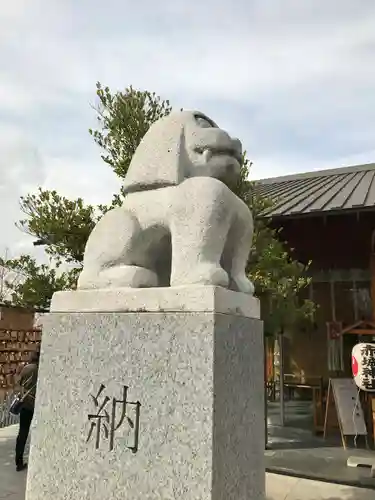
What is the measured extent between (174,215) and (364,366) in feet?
15.4

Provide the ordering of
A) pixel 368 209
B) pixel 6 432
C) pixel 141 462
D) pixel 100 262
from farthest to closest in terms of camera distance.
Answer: pixel 6 432 < pixel 368 209 < pixel 100 262 < pixel 141 462

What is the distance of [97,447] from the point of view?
6.04ft

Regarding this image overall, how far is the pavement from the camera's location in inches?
156

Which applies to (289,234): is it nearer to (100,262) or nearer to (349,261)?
(349,261)

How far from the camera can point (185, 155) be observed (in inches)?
84.7

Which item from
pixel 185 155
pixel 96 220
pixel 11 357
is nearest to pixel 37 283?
pixel 96 220

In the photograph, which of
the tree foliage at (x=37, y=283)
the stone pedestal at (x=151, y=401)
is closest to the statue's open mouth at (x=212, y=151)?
the stone pedestal at (x=151, y=401)

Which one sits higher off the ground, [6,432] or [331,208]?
[331,208]

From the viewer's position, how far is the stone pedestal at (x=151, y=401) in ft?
5.55

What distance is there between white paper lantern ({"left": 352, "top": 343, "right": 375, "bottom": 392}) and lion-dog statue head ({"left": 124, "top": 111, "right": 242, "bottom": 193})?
4421 mm

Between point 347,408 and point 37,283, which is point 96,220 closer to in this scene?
point 37,283

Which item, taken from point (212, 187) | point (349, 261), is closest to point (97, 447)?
point (212, 187)

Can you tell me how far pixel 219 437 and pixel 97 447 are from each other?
1.77 feet

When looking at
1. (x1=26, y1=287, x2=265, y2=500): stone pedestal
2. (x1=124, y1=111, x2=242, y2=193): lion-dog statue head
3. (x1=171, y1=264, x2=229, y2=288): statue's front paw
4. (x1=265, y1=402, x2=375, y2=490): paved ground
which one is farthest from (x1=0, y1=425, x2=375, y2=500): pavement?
(x1=124, y1=111, x2=242, y2=193): lion-dog statue head
